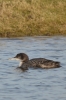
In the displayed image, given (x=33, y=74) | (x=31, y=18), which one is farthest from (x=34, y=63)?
(x=31, y=18)

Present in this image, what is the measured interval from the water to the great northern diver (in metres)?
0.26

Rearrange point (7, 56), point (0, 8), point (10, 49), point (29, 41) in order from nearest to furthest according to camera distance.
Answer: point (7, 56), point (10, 49), point (29, 41), point (0, 8)

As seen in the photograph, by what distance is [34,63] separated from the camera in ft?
61.6

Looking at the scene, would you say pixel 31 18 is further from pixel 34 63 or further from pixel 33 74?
pixel 33 74

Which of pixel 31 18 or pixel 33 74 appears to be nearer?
pixel 33 74

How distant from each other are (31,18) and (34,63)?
22.8 feet

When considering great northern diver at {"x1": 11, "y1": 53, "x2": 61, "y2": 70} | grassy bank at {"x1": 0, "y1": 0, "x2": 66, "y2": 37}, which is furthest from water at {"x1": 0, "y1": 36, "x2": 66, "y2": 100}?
grassy bank at {"x1": 0, "y1": 0, "x2": 66, "y2": 37}

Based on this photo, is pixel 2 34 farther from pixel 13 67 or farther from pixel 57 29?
pixel 13 67

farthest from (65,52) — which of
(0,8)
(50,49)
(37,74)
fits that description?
(0,8)

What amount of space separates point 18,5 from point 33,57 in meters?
6.39

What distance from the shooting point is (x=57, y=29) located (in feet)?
81.5

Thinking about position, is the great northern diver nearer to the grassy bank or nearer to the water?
the water

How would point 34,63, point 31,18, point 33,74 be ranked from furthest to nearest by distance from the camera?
1. point 31,18
2. point 34,63
3. point 33,74

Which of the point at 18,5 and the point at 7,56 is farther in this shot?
the point at 18,5
